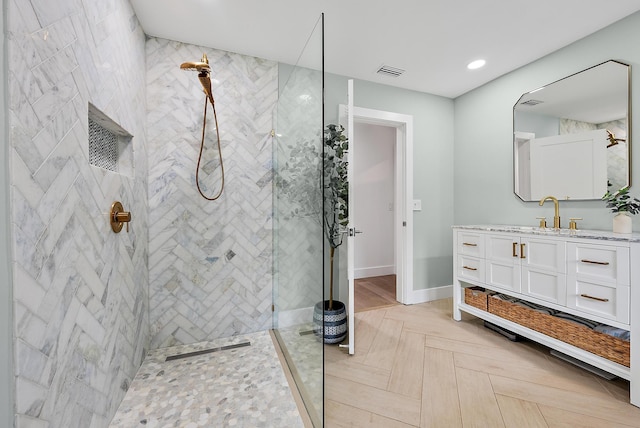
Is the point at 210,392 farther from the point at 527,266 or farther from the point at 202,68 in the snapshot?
the point at 527,266

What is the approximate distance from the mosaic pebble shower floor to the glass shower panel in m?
0.15

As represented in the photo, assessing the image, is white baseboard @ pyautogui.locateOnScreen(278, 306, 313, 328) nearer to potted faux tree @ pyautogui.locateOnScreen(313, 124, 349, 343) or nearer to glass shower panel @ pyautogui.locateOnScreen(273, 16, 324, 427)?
glass shower panel @ pyautogui.locateOnScreen(273, 16, 324, 427)

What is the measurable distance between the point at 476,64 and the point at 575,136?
1008mm

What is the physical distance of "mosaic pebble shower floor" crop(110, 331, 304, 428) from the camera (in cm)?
133

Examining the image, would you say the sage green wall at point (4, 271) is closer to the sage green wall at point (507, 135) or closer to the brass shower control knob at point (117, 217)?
the brass shower control knob at point (117, 217)

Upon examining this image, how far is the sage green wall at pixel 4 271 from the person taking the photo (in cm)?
67

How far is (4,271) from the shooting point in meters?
0.68

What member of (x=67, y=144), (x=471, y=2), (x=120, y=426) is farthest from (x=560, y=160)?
(x=120, y=426)

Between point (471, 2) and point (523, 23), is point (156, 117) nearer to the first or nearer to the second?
point (471, 2)

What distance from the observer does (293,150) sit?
1692 millimetres

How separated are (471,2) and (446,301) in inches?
109

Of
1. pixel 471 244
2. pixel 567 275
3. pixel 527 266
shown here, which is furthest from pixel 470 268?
pixel 567 275

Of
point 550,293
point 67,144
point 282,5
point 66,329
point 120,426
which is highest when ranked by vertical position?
point 282,5

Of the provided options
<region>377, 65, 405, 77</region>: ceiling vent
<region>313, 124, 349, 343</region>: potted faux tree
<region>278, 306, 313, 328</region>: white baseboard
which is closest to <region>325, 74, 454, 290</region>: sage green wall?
<region>377, 65, 405, 77</region>: ceiling vent
